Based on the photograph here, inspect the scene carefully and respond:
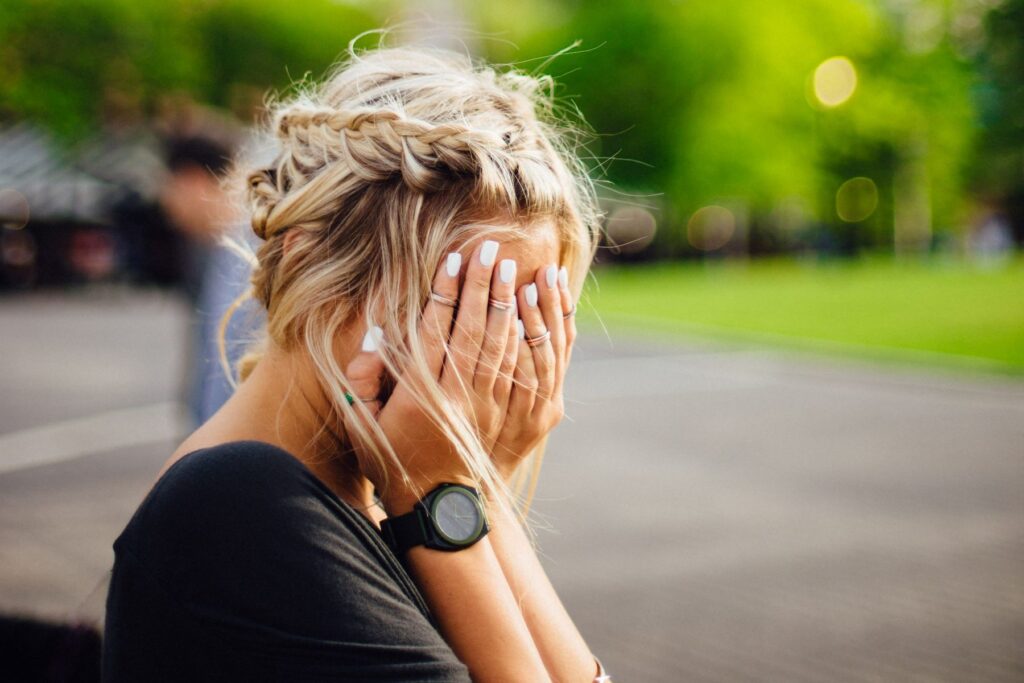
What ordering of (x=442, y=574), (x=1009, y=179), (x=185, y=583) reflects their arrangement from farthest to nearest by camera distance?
(x=1009, y=179)
(x=442, y=574)
(x=185, y=583)

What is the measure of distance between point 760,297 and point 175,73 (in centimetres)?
1859

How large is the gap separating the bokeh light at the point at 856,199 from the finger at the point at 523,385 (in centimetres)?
5672

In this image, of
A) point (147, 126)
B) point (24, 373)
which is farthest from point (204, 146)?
point (147, 126)

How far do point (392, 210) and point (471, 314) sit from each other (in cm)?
22

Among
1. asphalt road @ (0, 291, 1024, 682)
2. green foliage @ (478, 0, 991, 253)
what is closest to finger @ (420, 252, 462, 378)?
asphalt road @ (0, 291, 1024, 682)

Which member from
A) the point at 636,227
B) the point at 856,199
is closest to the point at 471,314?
the point at 636,227

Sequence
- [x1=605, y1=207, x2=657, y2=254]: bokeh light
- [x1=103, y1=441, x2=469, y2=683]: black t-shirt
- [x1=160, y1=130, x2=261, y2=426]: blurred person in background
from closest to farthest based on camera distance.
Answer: [x1=103, y1=441, x2=469, y2=683]: black t-shirt → [x1=160, y1=130, x2=261, y2=426]: blurred person in background → [x1=605, y1=207, x2=657, y2=254]: bokeh light

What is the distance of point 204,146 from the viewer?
464 centimetres

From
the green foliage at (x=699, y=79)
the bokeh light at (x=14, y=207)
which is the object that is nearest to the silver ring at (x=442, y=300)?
the green foliage at (x=699, y=79)

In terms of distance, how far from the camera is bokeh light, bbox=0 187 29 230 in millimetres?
28969

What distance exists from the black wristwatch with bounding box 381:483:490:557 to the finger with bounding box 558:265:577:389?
361 millimetres

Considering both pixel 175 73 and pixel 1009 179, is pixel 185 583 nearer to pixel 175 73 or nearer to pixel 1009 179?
pixel 175 73

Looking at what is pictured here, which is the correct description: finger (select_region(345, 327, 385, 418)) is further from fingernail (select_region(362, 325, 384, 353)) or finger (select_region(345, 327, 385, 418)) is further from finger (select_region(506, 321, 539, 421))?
finger (select_region(506, 321, 539, 421))

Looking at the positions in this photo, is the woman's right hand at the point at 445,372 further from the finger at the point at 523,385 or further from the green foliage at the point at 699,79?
the green foliage at the point at 699,79
